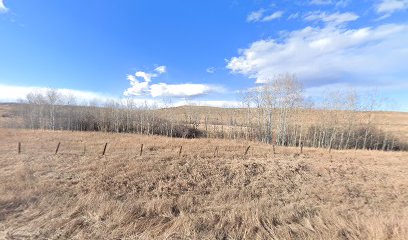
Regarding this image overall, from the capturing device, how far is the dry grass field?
209 inches

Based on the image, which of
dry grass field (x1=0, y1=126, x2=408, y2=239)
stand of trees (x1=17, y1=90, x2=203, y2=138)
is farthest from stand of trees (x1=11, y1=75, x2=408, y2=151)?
dry grass field (x1=0, y1=126, x2=408, y2=239)

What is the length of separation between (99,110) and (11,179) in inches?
2938

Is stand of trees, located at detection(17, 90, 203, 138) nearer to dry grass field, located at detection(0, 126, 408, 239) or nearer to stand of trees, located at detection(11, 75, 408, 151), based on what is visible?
stand of trees, located at detection(11, 75, 408, 151)

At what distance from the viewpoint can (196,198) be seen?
1360 centimetres

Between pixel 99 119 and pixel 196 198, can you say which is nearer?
pixel 196 198

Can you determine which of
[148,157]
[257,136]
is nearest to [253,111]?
[257,136]

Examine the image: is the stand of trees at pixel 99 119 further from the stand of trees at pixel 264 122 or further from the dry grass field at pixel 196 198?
the dry grass field at pixel 196 198

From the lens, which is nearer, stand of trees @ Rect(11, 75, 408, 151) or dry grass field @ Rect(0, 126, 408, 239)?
dry grass field @ Rect(0, 126, 408, 239)

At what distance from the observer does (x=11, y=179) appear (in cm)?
1299

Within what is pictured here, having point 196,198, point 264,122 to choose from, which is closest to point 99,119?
point 264,122

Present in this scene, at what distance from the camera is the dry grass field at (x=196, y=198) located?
531cm

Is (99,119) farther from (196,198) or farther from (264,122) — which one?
(196,198)

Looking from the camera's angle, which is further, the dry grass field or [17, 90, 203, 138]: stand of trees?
[17, 90, 203, 138]: stand of trees

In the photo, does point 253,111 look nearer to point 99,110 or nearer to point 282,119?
point 282,119
